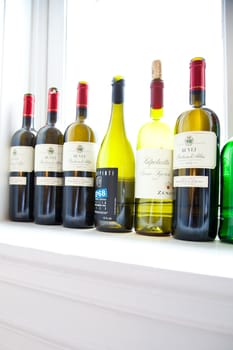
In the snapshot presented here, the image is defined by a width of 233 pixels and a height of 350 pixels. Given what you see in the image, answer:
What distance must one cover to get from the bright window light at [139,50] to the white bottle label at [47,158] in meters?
0.15

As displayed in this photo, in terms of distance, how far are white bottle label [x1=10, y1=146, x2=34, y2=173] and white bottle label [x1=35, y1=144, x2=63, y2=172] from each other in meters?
0.05

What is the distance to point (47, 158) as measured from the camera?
0.78m

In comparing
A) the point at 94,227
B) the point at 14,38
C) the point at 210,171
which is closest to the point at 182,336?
the point at 210,171

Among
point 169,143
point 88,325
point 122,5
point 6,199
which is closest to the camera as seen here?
point 88,325

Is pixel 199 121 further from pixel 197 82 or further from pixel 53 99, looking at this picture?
pixel 53 99

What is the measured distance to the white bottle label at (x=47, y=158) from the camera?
30.9 inches

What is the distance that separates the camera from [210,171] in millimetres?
559

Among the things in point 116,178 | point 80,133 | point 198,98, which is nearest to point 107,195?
point 116,178

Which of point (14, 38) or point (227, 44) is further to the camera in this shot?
point (14, 38)

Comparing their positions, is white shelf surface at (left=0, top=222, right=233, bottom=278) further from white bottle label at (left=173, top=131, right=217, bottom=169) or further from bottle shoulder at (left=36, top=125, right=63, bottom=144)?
bottle shoulder at (left=36, top=125, right=63, bottom=144)

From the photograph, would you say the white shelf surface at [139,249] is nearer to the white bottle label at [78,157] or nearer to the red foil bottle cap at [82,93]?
the white bottle label at [78,157]

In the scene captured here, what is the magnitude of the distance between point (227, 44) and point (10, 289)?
0.70 metres

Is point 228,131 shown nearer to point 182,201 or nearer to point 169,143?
point 169,143

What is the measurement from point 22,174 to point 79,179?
198mm
